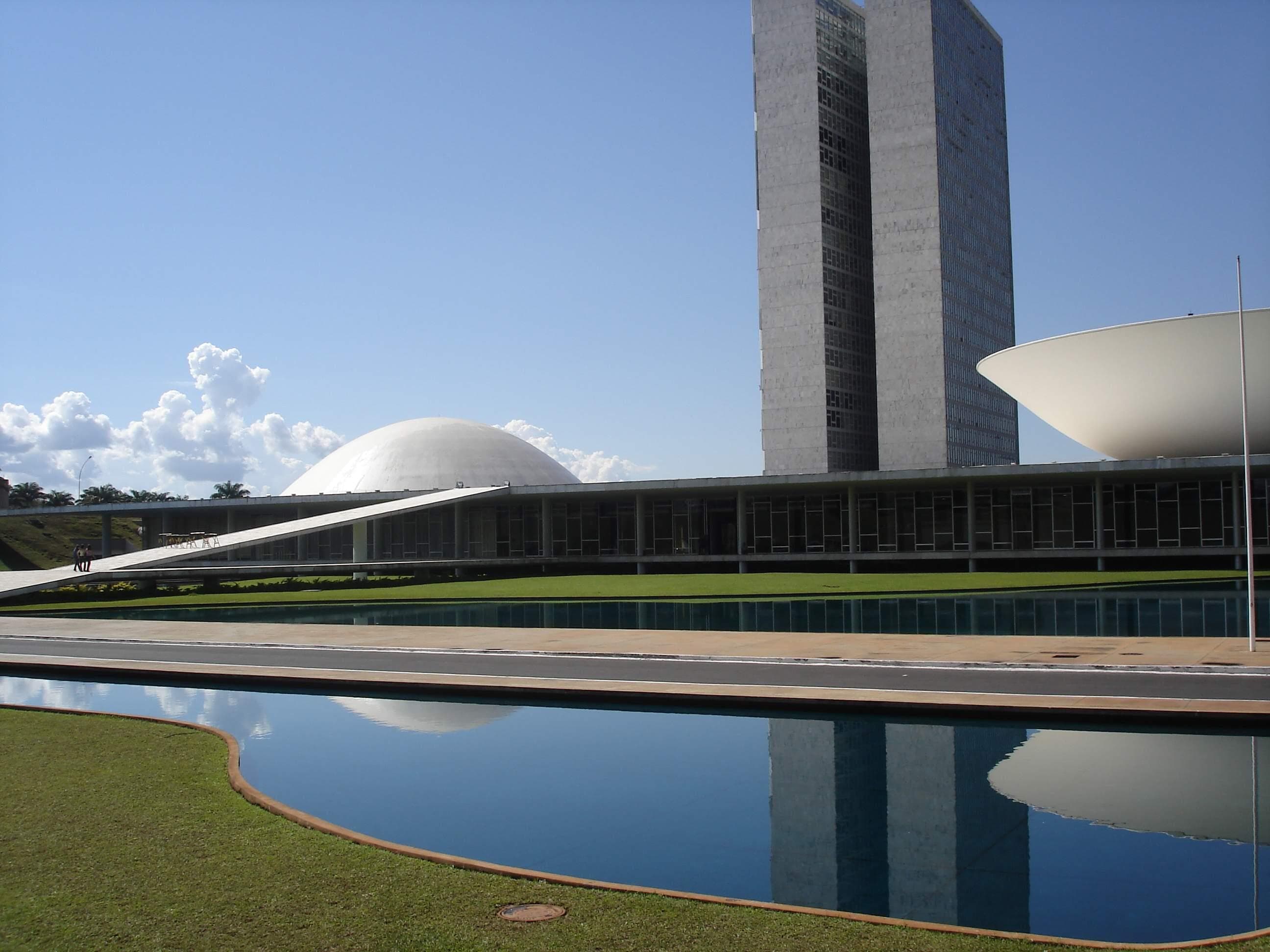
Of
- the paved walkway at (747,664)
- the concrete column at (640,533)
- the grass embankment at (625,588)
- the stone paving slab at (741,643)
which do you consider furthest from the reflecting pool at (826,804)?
the concrete column at (640,533)

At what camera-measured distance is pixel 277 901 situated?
21.6 ft

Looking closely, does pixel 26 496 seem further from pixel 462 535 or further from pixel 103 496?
pixel 462 535

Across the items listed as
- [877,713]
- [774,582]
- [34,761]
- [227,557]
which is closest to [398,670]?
[34,761]

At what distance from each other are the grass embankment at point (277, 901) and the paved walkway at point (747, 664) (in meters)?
6.68

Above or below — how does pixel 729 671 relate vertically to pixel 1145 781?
above

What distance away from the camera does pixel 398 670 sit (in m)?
16.8

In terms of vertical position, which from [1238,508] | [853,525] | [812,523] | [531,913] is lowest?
[531,913]

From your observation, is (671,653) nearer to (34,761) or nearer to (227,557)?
(34,761)

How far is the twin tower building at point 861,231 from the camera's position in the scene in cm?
9419

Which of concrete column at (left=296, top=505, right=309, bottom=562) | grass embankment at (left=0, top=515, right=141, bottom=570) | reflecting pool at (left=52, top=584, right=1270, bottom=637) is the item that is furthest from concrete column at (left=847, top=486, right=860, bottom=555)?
grass embankment at (left=0, top=515, right=141, bottom=570)

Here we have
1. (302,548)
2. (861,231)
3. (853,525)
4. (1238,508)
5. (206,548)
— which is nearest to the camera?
(206,548)

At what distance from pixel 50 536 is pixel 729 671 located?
3497 inches

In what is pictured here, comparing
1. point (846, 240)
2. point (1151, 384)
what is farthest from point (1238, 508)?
point (846, 240)

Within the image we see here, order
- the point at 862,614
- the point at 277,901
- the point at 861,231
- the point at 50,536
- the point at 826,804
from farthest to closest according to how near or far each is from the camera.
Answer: the point at 861,231 < the point at 50,536 < the point at 862,614 < the point at 826,804 < the point at 277,901
